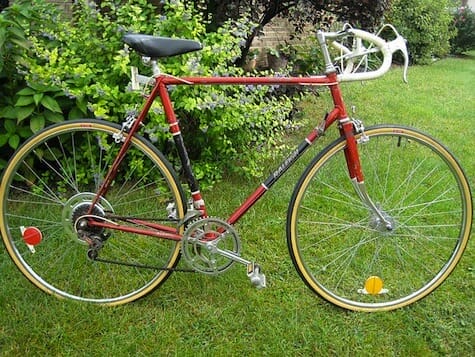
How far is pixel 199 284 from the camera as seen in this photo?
2557 mm

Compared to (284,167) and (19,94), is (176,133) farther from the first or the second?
(19,94)

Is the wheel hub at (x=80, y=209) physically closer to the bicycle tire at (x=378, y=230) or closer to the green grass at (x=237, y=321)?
the green grass at (x=237, y=321)

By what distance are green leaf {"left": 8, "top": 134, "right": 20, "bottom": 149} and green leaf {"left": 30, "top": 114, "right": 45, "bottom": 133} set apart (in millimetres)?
132

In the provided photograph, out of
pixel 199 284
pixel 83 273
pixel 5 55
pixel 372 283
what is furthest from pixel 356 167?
pixel 5 55

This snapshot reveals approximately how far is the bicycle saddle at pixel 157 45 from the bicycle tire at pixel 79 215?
1.26 feet

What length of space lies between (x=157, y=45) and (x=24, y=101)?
4.83ft

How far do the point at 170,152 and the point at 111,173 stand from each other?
1.20 m

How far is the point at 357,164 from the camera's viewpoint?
222 cm

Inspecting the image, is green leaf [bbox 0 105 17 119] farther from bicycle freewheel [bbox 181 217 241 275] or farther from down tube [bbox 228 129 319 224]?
down tube [bbox 228 129 319 224]

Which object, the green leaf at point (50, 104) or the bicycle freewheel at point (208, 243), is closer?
the bicycle freewheel at point (208, 243)

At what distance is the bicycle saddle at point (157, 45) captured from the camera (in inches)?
79.0

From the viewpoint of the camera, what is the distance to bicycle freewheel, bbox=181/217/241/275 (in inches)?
86.7

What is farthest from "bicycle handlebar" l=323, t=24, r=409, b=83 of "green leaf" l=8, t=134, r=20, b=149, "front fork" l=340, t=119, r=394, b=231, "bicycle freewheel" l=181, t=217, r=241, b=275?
"green leaf" l=8, t=134, r=20, b=149

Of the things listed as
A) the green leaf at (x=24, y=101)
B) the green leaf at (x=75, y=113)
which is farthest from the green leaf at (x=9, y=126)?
the green leaf at (x=75, y=113)
